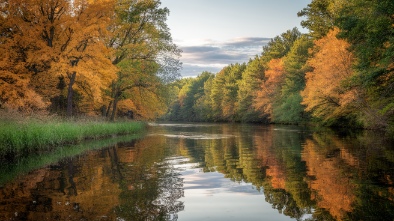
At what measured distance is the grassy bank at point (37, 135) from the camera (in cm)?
1530

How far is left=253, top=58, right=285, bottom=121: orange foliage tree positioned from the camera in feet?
221

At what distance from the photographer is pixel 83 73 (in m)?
26.2

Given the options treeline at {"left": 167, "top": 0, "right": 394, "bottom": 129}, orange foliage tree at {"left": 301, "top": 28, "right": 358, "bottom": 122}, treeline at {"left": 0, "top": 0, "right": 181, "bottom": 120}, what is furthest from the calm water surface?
orange foliage tree at {"left": 301, "top": 28, "right": 358, "bottom": 122}

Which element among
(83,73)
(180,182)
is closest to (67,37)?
(83,73)

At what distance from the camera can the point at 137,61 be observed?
35.9 meters

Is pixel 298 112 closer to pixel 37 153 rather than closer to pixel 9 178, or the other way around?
pixel 37 153

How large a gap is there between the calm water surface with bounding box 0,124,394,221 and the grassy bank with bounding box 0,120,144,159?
1.32 meters

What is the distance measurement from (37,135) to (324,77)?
94.4ft

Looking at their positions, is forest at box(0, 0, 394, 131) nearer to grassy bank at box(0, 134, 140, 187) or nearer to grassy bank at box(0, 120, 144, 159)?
grassy bank at box(0, 120, 144, 159)

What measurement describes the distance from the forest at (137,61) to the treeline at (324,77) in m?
0.12

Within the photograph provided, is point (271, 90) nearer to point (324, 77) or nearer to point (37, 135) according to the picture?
point (324, 77)

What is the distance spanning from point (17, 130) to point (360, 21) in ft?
64.4

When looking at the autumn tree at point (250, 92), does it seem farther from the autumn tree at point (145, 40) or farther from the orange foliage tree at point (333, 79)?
the autumn tree at point (145, 40)

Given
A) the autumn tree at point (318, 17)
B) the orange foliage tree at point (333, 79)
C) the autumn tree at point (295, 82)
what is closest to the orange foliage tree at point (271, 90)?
the autumn tree at point (295, 82)
